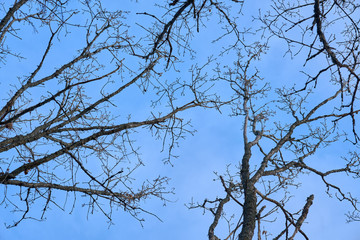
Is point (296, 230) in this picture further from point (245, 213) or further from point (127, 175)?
point (127, 175)

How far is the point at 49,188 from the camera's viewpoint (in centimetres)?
550

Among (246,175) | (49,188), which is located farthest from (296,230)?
(49,188)

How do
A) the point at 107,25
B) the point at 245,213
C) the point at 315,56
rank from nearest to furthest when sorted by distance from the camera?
the point at 315,56 → the point at 245,213 → the point at 107,25

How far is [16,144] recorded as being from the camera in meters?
5.40

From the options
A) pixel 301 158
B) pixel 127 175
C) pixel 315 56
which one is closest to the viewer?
pixel 315 56

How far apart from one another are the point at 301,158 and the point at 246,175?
220 centimetres

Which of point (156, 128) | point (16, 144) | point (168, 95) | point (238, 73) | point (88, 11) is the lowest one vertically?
point (16, 144)

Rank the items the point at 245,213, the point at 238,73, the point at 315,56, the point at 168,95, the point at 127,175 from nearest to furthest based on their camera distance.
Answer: the point at 315,56, the point at 127,175, the point at 168,95, the point at 245,213, the point at 238,73

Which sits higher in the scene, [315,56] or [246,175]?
[246,175]

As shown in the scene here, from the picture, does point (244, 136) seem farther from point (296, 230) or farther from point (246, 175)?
point (296, 230)

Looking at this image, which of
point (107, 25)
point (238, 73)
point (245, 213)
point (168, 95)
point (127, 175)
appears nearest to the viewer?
point (127, 175)

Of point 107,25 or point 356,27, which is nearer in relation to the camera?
point 356,27

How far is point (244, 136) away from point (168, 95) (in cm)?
407

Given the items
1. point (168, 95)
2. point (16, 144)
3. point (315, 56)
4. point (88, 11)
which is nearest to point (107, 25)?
point (88, 11)
